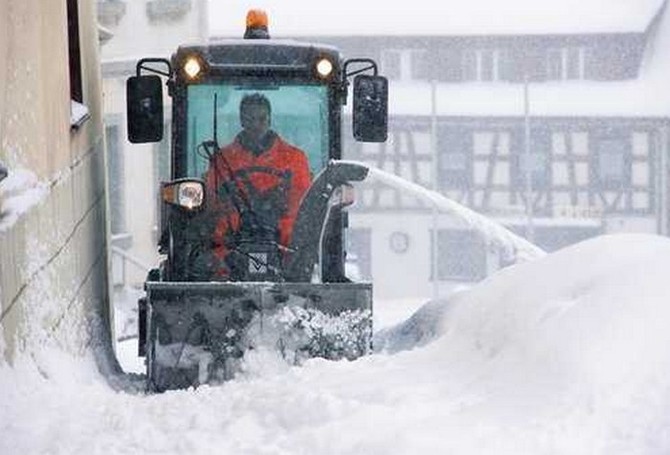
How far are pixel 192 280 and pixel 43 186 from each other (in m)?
1.66

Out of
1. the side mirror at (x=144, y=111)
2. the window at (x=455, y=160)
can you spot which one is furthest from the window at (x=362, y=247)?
the side mirror at (x=144, y=111)

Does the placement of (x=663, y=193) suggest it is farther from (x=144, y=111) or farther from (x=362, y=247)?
(x=144, y=111)

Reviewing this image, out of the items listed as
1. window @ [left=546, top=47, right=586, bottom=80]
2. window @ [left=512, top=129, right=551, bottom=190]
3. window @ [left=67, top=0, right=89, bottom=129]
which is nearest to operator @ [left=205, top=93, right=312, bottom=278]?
window @ [left=67, top=0, right=89, bottom=129]

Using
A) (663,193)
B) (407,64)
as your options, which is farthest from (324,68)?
(407,64)

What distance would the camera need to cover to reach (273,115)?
7.67 m

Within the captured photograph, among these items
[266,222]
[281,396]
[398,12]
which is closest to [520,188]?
[398,12]

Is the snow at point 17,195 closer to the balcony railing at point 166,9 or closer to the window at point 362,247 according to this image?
the balcony railing at point 166,9

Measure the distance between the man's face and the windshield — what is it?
0.05 meters

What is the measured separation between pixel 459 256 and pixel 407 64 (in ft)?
23.3

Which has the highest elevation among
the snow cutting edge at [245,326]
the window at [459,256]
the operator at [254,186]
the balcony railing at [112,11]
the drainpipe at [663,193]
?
the balcony railing at [112,11]

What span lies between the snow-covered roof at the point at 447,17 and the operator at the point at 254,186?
3144cm

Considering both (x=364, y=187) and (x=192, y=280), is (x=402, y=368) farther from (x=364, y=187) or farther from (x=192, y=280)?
(x=364, y=187)

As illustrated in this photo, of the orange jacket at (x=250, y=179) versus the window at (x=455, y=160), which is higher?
the orange jacket at (x=250, y=179)

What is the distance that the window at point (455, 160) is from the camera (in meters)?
36.3
